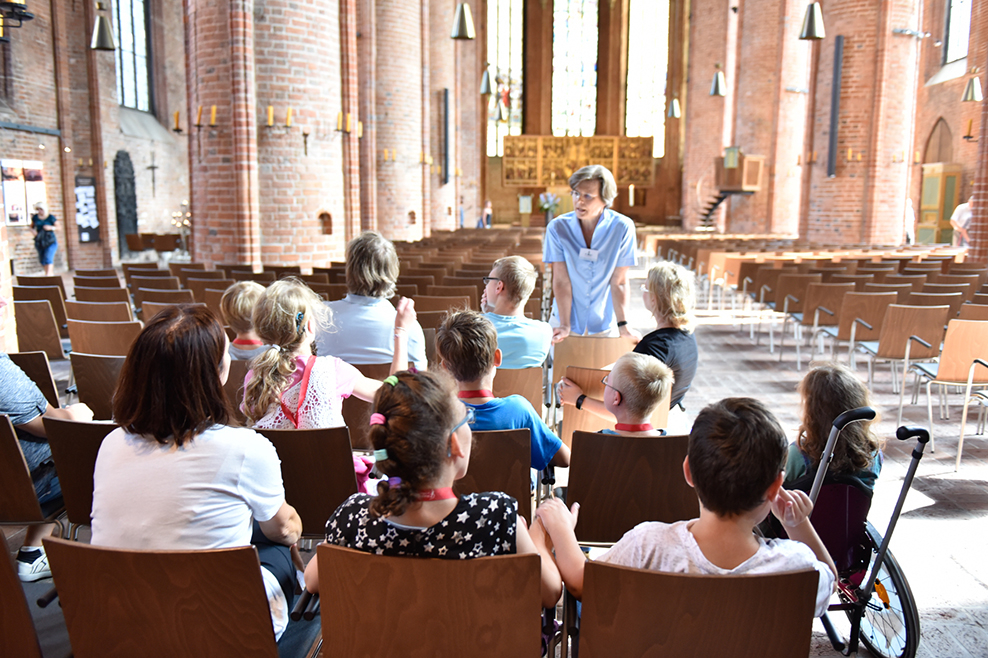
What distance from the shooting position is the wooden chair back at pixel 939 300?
6191 millimetres

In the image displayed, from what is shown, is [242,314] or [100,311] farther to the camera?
[100,311]

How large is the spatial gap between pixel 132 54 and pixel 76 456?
20055 mm

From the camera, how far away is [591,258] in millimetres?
4664

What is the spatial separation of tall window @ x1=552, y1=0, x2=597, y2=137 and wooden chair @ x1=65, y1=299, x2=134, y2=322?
106 feet

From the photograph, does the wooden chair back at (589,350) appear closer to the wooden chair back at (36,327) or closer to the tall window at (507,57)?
the wooden chair back at (36,327)

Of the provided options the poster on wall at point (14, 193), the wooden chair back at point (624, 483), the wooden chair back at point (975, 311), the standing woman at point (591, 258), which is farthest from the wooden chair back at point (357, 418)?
the poster on wall at point (14, 193)

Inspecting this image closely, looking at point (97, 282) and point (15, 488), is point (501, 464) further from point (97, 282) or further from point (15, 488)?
point (97, 282)

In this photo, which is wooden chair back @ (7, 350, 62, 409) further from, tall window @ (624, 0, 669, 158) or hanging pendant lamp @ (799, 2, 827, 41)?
tall window @ (624, 0, 669, 158)

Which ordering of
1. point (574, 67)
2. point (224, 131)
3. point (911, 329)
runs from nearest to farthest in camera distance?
point (911, 329) → point (224, 131) → point (574, 67)

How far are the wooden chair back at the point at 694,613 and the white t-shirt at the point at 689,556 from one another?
11 centimetres

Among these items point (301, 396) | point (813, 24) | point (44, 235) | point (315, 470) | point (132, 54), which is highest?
point (132, 54)

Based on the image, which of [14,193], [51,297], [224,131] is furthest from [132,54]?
[51,297]

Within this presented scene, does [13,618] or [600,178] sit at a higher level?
[600,178]

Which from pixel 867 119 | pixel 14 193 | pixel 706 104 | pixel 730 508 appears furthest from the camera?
pixel 706 104
